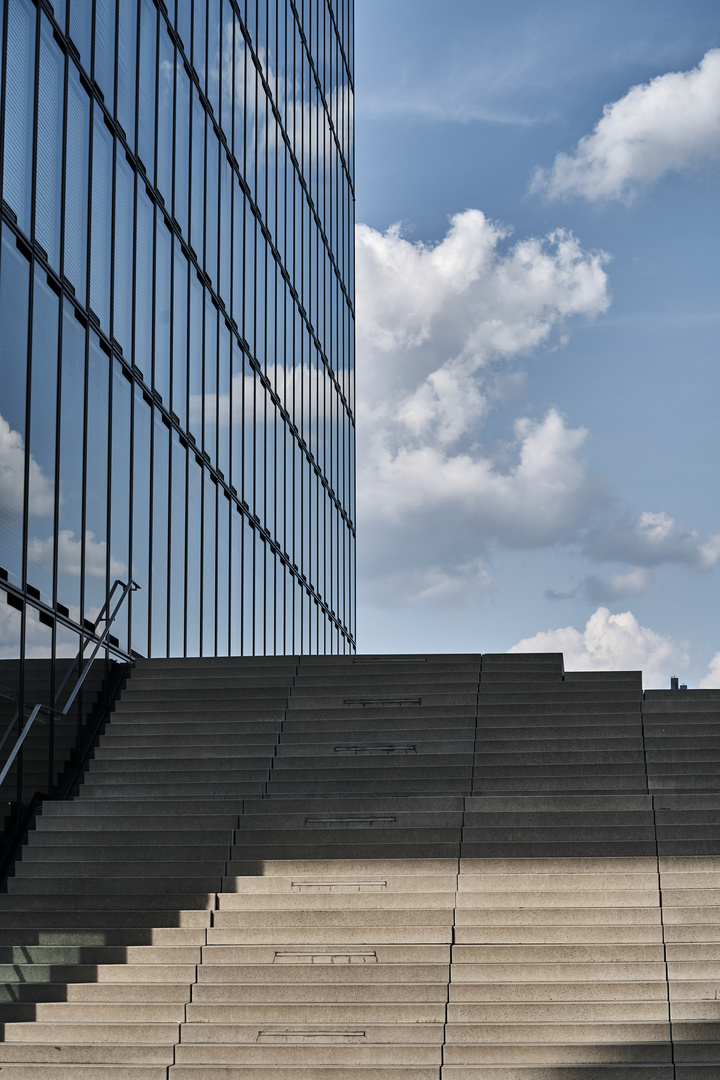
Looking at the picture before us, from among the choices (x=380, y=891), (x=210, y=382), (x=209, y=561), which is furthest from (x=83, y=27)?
(x=380, y=891)

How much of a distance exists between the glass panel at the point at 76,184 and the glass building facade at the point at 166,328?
4 cm

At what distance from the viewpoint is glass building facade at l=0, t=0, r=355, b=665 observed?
13.9 metres

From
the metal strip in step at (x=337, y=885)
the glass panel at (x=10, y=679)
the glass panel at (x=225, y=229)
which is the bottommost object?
the metal strip in step at (x=337, y=885)

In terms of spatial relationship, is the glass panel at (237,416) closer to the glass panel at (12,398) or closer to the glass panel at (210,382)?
the glass panel at (210,382)

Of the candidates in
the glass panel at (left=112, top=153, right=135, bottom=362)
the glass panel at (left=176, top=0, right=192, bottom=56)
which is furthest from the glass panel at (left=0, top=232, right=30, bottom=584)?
the glass panel at (left=176, top=0, right=192, bottom=56)

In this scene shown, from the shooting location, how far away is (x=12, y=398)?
13266 mm

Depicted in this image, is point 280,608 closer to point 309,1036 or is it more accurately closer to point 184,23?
point 184,23

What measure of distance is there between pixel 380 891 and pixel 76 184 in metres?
8.88

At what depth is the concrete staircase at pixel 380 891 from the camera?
30.3 feet

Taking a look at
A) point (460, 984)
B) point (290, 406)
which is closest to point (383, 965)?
point (460, 984)

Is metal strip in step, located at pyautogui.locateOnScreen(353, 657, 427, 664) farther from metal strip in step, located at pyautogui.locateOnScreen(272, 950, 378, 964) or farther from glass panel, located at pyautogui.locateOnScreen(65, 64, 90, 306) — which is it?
metal strip in step, located at pyautogui.locateOnScreen(272, 950, 378, 964)

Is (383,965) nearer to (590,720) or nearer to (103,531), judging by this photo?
(590,720)

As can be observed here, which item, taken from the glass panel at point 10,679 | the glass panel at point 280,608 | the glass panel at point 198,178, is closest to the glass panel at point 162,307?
the glass panel at point 198,178

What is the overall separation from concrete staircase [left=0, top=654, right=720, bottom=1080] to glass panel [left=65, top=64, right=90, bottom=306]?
5.01m
